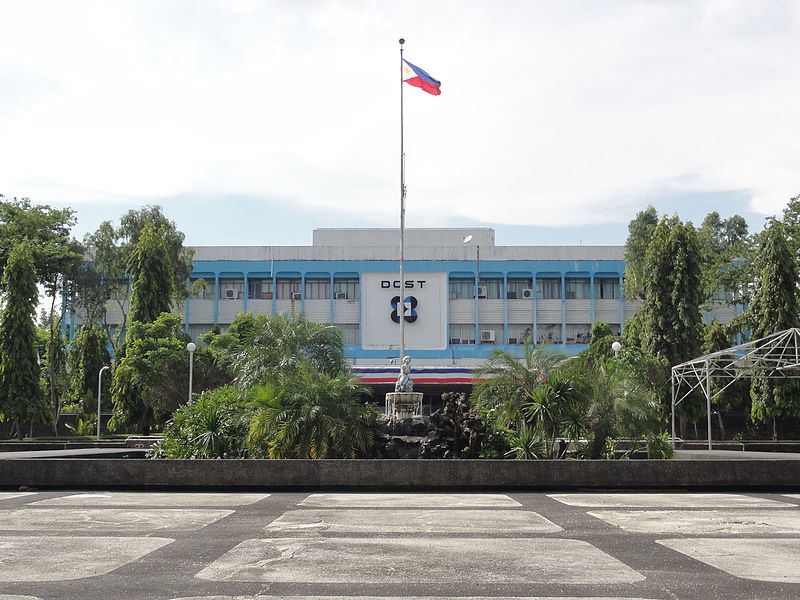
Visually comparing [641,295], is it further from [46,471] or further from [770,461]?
[46,471]

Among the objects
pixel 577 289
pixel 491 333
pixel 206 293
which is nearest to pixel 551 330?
pixel 577 289

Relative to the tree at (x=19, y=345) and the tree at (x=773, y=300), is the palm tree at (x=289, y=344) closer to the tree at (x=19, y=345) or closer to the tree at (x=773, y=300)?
the tree at (x=19, y=345)

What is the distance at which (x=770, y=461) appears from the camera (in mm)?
18078

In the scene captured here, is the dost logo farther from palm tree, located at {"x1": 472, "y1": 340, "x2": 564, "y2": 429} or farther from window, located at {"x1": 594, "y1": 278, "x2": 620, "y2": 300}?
palm tree, located at {"x1": 472, "y1": 340, "x2": 564, "y2": 429}

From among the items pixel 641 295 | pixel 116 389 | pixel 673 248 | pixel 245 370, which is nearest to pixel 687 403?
pixel 673 248

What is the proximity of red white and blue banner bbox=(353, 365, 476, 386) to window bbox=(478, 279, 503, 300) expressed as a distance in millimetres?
11302

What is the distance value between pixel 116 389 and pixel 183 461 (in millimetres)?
36543

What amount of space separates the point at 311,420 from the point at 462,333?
162 feet

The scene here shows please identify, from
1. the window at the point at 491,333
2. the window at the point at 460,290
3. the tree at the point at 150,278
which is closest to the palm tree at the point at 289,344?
the tree at the point at 150,278

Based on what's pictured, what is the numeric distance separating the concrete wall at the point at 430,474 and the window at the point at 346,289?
5114cm

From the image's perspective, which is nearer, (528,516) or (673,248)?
(528,516)

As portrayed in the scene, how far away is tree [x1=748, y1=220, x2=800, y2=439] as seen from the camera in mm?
45156

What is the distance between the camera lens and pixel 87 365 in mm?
60250

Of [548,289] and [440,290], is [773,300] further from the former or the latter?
[440,290]
